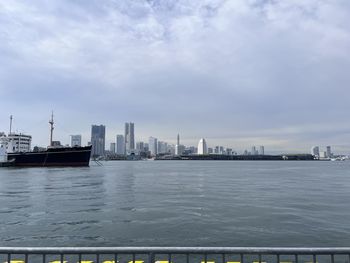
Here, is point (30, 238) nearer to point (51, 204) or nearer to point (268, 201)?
point (51, 204)

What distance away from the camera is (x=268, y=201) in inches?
1136

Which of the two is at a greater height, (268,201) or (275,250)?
(275,250)

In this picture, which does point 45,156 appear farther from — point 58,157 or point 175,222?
point 175,222

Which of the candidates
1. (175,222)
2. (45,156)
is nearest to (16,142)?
(45,156)

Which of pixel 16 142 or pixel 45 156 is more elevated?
pixel 16 142

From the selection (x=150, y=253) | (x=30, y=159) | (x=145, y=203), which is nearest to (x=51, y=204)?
(x=145, y=203)

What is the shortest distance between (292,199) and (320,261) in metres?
19.3

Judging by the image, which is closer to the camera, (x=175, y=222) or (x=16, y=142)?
(x=175, y=222)

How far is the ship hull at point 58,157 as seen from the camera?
333 feet

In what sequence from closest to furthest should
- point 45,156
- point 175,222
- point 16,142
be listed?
point 175,222
point 45,156
point 16,142

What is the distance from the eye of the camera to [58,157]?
101750 millimetres

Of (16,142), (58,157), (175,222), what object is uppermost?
(16,142)

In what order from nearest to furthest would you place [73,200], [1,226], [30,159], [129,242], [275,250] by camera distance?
[275,250] → [129,242] → [1,226] → [73,200] → [30,159]

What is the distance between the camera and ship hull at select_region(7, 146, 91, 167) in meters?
101
